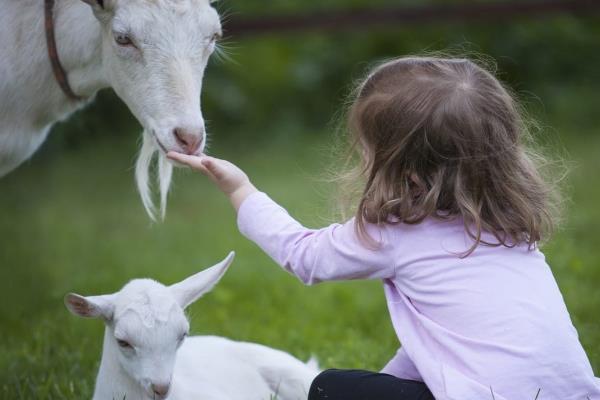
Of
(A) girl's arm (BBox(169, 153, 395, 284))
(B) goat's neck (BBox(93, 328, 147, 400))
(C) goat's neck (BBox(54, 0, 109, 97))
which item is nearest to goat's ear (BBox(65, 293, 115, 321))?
(B) goat's neck (BBox(93, 328, 147, 400))

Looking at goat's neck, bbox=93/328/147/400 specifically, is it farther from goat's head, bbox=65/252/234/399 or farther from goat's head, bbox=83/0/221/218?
goat's head, bbox=83/0/221/218

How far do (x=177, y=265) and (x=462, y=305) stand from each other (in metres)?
3.49

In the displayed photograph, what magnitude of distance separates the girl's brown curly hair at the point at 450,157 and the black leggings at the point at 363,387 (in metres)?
0.41

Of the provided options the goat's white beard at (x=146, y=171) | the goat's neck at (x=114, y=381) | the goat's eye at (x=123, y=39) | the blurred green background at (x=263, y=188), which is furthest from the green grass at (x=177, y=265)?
the goat's eye at (x=123, y=39)

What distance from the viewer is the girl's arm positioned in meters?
2.53

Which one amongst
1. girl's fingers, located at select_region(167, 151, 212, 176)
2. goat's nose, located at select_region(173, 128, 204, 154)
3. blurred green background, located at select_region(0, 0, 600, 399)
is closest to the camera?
girl's fingers, located at select_region(167, 151, 212, 176)

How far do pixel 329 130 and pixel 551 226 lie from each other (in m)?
7.17

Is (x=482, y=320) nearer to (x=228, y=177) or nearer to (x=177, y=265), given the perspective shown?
(x=228, y=177)

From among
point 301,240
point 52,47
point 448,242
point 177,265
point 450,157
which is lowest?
point 177,265

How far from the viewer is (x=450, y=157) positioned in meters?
2.56

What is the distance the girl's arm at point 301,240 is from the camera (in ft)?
8.31

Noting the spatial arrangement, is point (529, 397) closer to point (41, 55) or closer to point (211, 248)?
point (41, 55)

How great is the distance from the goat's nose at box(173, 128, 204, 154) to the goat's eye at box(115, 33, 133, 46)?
427mm

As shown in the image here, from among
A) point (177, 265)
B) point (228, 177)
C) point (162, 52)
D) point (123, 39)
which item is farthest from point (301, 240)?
point (177, 265)
